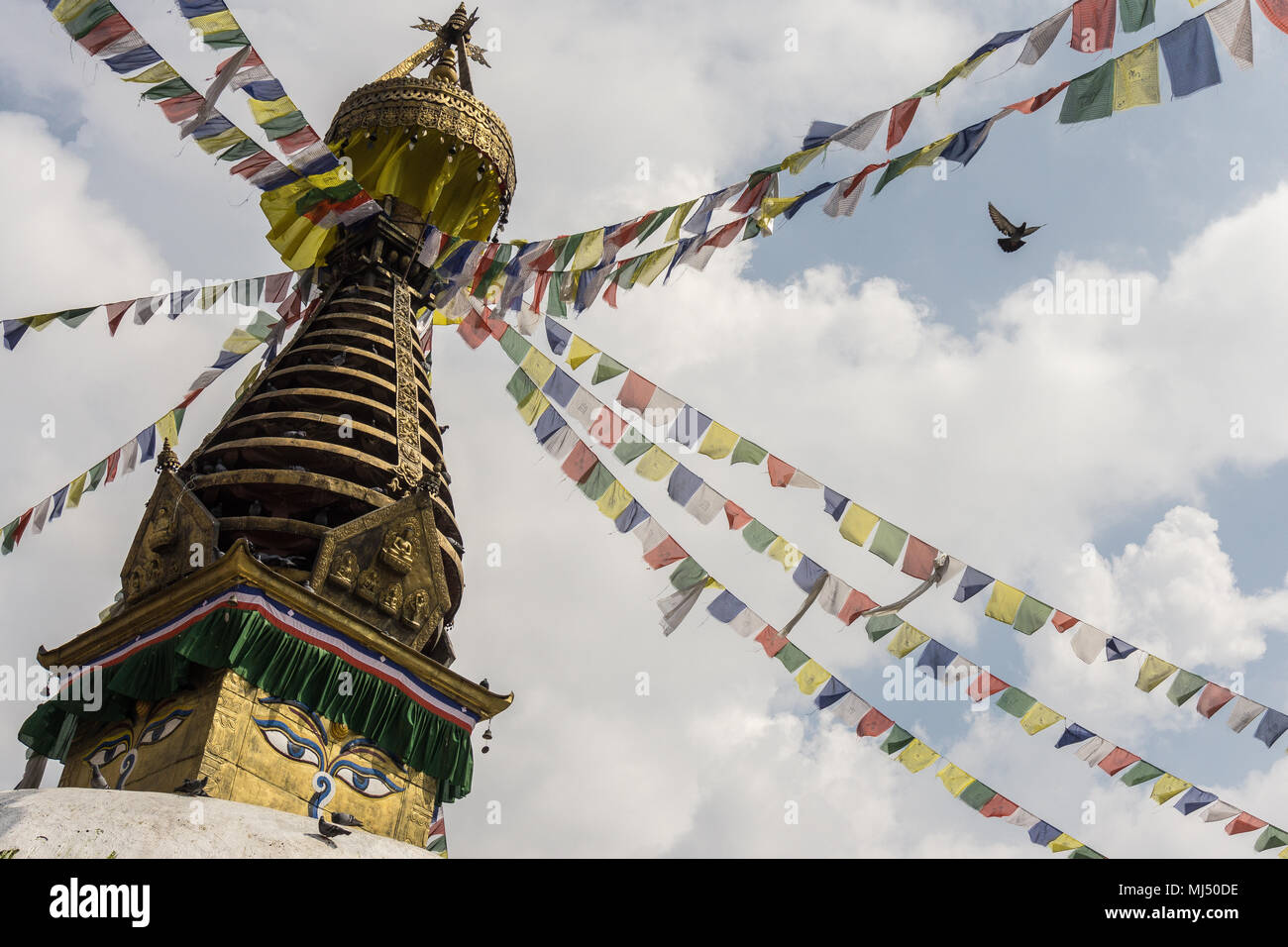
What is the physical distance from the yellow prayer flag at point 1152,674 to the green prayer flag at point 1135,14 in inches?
190

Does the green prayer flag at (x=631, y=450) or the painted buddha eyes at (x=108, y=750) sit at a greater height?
the green prayer flag at (x=631, y=450)

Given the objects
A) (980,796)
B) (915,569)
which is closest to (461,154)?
(915,569)

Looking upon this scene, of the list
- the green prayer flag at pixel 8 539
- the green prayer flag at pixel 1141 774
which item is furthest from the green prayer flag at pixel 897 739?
the green prayer flag at pixel 8 539

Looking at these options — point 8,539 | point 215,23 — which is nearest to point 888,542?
point 215,23

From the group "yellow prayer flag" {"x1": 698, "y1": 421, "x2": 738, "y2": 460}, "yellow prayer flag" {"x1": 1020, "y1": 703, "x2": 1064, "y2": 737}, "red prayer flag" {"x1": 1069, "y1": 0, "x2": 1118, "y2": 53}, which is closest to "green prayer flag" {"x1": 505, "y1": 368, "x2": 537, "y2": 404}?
"yellow prayer flag" {"x1": 698, "y1": 421, "x2": 738, "y2": 460}

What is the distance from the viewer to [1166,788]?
9.55m

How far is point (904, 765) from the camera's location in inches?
395

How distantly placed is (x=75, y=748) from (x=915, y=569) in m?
6.50

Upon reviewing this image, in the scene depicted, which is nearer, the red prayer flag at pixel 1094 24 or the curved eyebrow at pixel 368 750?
the red prayer flag at pixel 1094 24

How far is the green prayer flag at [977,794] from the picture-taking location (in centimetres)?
999

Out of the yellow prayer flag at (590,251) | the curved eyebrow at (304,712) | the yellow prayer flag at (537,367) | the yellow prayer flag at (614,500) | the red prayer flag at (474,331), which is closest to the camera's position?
the curved eyebrow at (304,712)

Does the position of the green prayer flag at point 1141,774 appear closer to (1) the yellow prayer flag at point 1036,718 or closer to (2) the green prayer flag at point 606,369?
(1) the yellow prayer flag at point 1036,718
